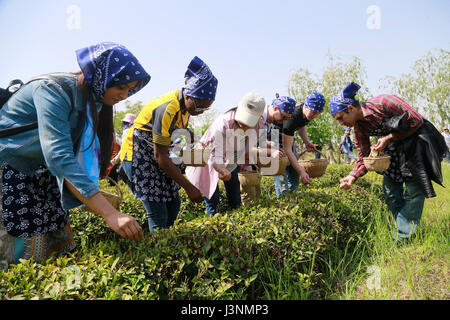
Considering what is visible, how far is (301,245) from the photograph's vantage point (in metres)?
2.46

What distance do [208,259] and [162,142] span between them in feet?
3.42

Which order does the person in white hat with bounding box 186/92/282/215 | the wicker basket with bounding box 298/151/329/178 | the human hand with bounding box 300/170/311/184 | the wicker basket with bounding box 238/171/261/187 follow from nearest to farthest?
1. the person in white hat with bounding box 186/92/282/215
2. the wicker basket with bounding box 238/171/261/187
3. the human hand with bounding box 300/170/311/184
4. the wicker basket with bounding box 298/151/329/178

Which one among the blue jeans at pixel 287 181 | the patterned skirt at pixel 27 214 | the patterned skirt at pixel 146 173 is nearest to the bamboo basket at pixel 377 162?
the blue jeans at pixel 287 181

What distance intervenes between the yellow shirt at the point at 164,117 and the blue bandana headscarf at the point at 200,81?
15 centimetres

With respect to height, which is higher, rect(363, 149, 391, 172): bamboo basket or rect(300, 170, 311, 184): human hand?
rect(363, 149, 391, 172): bamboo basket

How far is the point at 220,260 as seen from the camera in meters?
1.98

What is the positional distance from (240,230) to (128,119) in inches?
194

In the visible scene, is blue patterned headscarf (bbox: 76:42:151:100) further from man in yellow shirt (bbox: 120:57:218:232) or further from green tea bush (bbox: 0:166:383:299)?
green tea bush (bbox: 0:166:383:299)

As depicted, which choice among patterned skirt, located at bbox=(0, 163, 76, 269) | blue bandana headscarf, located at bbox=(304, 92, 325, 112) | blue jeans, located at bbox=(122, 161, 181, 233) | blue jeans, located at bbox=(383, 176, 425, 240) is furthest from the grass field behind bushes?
blue bandana headscarf, located at bbox=(304, 92, 325, 112)

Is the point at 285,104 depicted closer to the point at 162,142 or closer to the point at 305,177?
the point at 305,177

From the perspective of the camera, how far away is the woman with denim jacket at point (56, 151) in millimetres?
1367

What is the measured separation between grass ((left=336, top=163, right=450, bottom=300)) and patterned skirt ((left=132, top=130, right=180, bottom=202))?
1.69 metres

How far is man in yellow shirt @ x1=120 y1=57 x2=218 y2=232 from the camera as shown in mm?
2477
